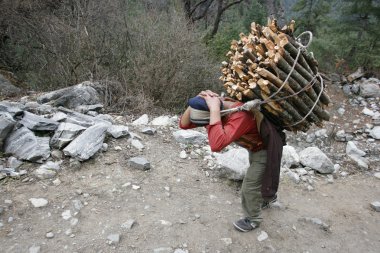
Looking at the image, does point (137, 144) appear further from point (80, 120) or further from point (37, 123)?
point (37, 123)

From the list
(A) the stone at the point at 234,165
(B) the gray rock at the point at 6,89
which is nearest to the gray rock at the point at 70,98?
(B) the gray rock at the point at 6,89

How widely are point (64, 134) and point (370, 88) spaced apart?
24.0ft

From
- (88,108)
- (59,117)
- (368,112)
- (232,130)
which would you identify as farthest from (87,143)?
(368,112)

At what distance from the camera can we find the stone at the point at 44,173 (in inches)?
148

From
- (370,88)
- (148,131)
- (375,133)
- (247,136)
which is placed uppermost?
(247,136)

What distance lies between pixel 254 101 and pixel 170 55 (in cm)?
464

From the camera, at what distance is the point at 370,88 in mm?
8336

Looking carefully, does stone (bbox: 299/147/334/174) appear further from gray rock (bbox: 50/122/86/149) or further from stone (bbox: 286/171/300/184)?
gray rock (bbox: 50/122/86/149)

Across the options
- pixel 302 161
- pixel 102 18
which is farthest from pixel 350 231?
pixel 102 18

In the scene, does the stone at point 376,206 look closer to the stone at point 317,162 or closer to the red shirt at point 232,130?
the stone at point 317,162

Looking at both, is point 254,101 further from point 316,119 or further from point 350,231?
point 350,231

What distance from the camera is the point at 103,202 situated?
3.54 meters

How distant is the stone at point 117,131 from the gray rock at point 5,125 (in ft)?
3.79

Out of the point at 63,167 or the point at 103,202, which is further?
the point at 63,167
